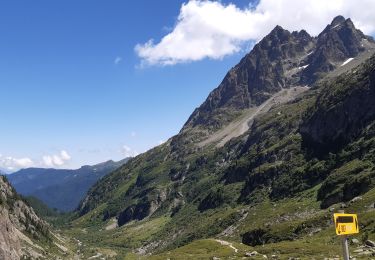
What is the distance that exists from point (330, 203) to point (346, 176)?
66.2 feet

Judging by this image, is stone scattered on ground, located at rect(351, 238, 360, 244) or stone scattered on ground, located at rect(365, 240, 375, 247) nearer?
stone scattered on ground, located at rect(365, 240, 375, 247)

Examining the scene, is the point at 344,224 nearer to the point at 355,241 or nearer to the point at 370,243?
the point at 370,243

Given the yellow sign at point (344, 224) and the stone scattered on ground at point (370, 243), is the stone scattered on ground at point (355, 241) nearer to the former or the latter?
the stone scattered on ground at point (370, 243)

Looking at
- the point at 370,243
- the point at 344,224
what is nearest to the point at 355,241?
the point at 370,243

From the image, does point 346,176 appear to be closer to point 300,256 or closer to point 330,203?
point 330,203

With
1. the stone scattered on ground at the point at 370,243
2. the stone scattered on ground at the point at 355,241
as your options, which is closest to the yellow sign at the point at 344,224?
the stone scattered on ground at the point at 370,243

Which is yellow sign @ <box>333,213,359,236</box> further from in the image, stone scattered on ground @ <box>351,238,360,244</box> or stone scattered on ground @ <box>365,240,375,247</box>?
stone scattered on ground @ <box>351,238,360,244</box>

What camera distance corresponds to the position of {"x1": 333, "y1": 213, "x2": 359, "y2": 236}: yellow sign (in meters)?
18.2

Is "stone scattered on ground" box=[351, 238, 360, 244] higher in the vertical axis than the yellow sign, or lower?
lower

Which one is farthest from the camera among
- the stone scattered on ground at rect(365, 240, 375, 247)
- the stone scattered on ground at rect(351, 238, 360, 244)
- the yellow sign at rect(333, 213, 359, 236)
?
the stone scattered on ground at rect(351, 238, 360, 244)

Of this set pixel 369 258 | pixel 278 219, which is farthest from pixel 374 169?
pixel 369 258

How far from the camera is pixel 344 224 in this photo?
18234 mm

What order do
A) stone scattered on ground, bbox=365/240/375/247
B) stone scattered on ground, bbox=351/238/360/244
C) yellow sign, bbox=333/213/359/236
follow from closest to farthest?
yellow sign, bbox=333/213/359/236 → stone scattered on ground, bbox=365/240/375/247 → stone scattered on ground, bbox=351/238/360/244

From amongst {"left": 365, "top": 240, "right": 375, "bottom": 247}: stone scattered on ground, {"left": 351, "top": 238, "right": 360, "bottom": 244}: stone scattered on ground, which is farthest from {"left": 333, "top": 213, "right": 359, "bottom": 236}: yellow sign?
{"left": 351, "top": 238, "right": 360, "bottom": 244}: stone scattered on ground
